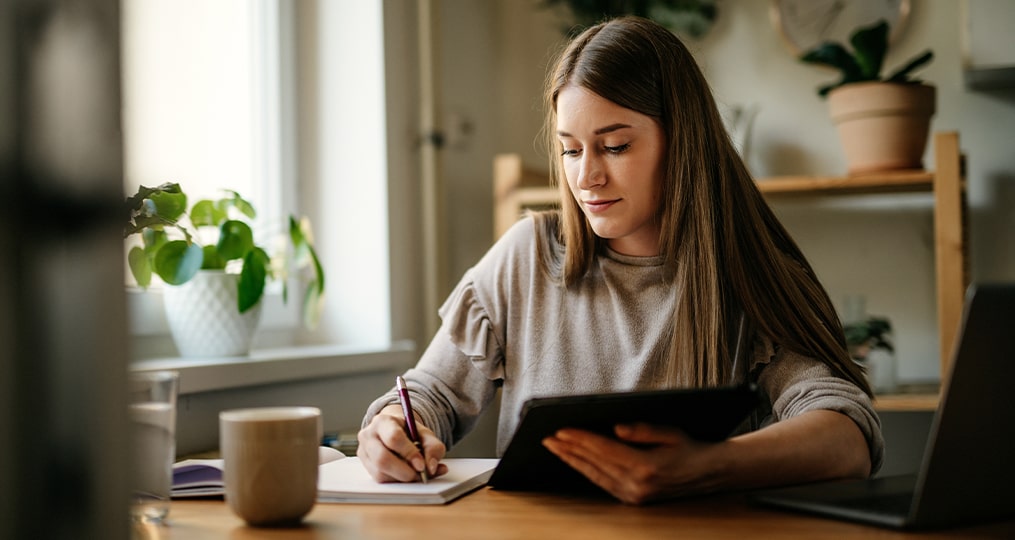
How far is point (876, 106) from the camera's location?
2256 mm

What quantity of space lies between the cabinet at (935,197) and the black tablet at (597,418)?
134 cm

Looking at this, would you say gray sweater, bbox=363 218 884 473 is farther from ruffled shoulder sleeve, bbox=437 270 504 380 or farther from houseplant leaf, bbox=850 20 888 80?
houseplant leaf, bbox=850 20 888 80

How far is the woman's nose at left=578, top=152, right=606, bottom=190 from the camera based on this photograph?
1340 mm

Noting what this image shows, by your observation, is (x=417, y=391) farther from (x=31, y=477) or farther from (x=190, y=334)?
(x=31, y=477)

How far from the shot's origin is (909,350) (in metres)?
2.57

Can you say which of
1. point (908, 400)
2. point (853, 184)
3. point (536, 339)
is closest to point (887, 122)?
point (853, 184)

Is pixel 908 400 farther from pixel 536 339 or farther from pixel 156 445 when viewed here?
pixel 156 445

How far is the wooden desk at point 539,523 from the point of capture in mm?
761

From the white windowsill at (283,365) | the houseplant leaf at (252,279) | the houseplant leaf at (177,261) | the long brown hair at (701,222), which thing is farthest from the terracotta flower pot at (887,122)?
the houseplant leaf at (177,261)

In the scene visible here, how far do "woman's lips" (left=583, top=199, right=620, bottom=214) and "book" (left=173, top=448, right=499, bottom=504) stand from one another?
435mm

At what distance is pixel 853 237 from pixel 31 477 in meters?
2.47

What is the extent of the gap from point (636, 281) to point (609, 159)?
7.9 inches

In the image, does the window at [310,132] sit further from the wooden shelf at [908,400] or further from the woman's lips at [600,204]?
the wooden shelf at [908,400]

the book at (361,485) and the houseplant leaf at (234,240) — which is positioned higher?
the houseplant leaf at (234,240)
